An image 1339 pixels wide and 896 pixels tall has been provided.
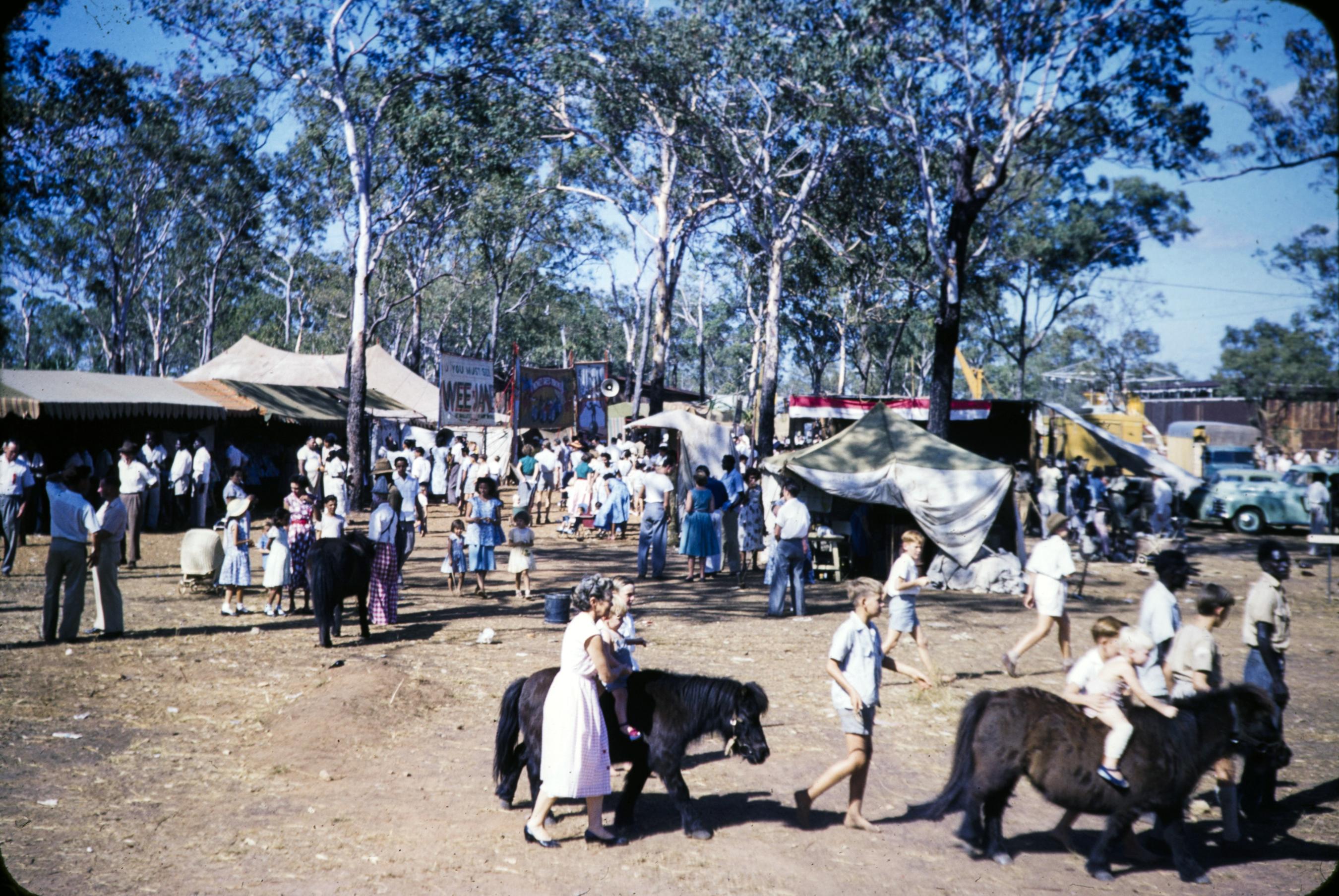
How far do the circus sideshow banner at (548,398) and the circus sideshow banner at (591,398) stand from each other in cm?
52

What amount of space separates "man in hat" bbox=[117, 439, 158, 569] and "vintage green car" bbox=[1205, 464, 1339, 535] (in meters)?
24.7

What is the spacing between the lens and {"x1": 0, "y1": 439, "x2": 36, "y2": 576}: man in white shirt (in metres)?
14.4

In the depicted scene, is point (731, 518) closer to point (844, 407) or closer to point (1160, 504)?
point (1160, 504)

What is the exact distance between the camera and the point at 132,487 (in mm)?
14523

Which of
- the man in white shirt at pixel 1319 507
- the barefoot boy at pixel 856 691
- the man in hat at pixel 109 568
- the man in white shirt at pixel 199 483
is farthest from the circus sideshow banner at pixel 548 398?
the barefoot boy at pixel 856 691

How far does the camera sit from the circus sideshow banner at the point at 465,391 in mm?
24109

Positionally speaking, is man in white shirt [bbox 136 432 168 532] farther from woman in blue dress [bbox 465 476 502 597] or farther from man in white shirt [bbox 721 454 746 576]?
man in white shirt [bbox 721 454 746 576]

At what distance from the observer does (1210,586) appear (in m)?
6.31

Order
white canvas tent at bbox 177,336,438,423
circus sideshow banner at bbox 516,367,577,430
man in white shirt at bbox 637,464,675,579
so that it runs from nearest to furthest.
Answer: man in white shirt at bbox 637,464,675,579 < circus sideshow banner at bbox 516,367,577,430 < white canvas tent at bbox 177,336,438,423

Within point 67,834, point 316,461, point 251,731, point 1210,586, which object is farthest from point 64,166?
point 1210,586

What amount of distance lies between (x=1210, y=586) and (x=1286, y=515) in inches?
869

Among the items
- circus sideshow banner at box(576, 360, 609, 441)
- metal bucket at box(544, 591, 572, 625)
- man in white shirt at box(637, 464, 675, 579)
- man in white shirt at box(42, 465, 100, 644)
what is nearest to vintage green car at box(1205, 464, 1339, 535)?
circus sideshow banner at box(576, 360, 609, 441)

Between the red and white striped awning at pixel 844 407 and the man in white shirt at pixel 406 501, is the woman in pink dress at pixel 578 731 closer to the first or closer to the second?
the man in white shirt at pixel 406 501

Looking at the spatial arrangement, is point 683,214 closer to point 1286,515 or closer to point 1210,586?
point 1286,515
